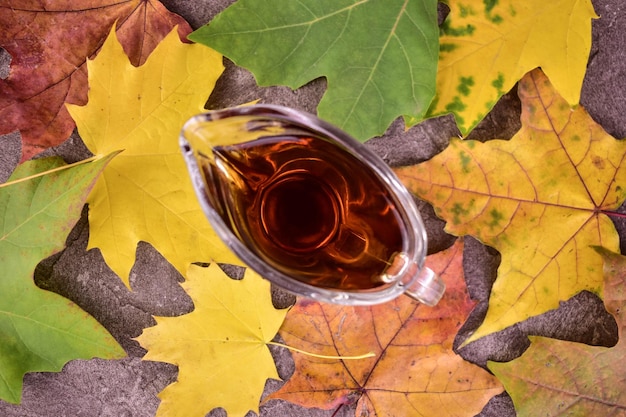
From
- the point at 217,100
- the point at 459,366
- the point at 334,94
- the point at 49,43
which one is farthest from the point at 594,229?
the point at 49,43

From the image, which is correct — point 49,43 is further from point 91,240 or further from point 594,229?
point 594,229

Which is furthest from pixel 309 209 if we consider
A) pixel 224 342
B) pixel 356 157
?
pixel 224 342

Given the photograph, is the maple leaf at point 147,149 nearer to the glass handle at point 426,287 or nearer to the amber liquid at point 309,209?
the amber liquid at point 309,209

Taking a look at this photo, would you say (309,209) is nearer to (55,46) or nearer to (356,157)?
(356,157)

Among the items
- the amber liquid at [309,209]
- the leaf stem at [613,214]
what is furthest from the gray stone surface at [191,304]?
the amber liquid at [309,209]

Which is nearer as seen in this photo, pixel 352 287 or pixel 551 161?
pixel 352 287

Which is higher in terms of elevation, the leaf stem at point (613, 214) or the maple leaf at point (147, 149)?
the maple leaf at point (147, 149)

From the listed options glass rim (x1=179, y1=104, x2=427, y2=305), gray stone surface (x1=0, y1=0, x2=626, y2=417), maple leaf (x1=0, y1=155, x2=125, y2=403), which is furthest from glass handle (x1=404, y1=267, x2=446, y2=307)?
maple leaf (x1=0, y1=155, x2=125, y2=403)
